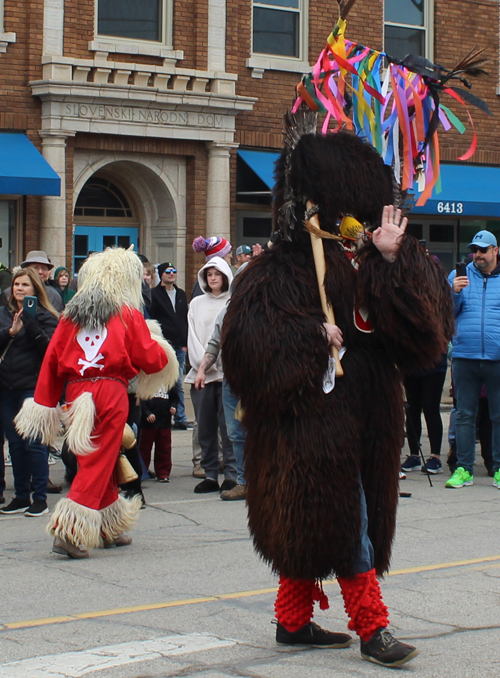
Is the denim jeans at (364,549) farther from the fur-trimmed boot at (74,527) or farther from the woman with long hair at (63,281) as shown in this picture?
the woman with long hair at (63,281)

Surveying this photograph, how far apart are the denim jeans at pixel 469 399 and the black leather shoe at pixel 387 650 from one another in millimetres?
5056

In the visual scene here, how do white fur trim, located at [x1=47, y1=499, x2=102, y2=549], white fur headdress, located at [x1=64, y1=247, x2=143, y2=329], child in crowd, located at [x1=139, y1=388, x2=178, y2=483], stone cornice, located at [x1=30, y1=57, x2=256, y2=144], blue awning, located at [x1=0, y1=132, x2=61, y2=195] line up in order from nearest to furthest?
1. white fur trim, located at [x1=47, y1=499, x2=102, y2=549]
2. white fur headdress, located at [x1=64, y1=247, x2=143, y2=329]
3. child in crowd, located at [x1=139, y1=388, x2=178, y2=483]
4. blue awning, located at [x1=0, y1=132, x2=61, y2=195]
5. stone cornice, located at [x1=30, y1=57, x2=256, y2=144]

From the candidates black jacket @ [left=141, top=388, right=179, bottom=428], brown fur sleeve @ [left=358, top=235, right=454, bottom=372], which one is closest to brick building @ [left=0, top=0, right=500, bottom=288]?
black jacket @ [left=141, top=388, right=179, bottom=428]

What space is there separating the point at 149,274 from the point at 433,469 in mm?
3949

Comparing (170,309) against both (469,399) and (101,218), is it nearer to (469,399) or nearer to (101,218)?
(469,399)

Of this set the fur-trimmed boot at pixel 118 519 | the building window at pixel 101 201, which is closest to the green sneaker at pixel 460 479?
the fur-trimmed boot at pixel 118 519

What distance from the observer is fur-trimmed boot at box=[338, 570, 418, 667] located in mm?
4406

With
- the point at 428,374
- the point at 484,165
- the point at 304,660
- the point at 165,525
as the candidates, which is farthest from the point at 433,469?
the point at 484,165

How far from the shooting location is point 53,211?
15750mm

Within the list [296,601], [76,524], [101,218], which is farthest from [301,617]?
[101,218]

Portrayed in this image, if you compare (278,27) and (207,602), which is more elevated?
(278,27)

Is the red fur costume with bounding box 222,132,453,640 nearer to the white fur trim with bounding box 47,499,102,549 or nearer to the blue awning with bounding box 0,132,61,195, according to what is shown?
the white fur trim with bounding box 47,499,102,549

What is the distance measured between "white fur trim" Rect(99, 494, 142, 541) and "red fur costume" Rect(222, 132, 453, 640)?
2.34 meters

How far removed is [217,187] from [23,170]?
3.46 meters
